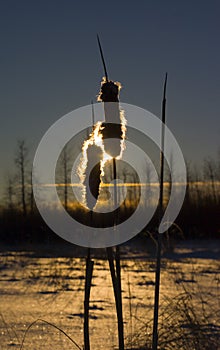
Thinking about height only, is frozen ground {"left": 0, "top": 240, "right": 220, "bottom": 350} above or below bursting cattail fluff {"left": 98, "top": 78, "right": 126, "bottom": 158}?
below

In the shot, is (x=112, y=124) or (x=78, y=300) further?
(x=78, y=300)

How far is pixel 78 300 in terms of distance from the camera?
479 centimetres

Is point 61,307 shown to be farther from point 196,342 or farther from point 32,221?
point 32,221

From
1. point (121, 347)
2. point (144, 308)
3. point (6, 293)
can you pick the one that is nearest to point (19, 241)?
point (6, 293)

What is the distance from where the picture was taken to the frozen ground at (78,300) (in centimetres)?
313

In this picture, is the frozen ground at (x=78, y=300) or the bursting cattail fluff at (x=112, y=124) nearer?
the bursting cattail fluff at (x=112, y=124)

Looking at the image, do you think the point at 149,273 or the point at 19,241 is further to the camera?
the point at 19,241

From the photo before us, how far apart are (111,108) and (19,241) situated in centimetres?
1494

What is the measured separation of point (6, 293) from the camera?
5.18 metres

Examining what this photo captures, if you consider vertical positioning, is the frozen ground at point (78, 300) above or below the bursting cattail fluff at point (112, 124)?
below

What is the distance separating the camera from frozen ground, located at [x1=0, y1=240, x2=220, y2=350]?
3131mm

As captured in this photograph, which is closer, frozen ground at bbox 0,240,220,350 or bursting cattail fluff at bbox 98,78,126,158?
bursting cattail fluff at bbox 98,78,126,158

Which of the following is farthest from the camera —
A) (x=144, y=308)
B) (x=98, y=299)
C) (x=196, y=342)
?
(x=98, y=299)

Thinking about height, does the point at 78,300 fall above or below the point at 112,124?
below
